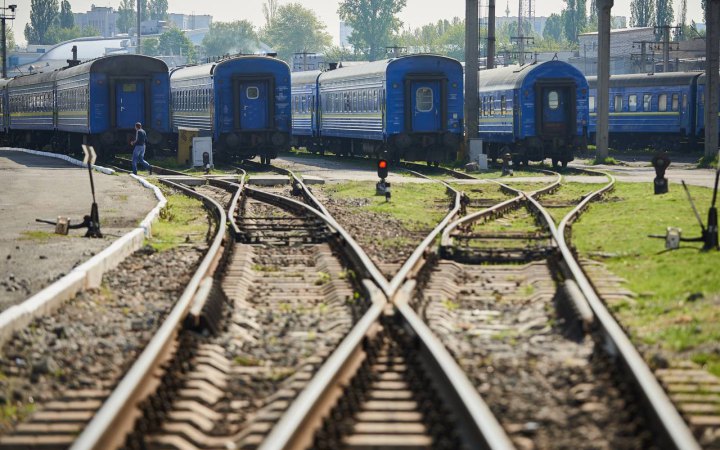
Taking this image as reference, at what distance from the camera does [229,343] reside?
30.0ft

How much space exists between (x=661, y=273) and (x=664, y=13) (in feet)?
413

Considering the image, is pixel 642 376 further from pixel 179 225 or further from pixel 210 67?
pixel 210 67

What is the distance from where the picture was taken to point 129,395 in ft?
22.1

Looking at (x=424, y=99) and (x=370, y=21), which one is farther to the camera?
(x=370, y=21)

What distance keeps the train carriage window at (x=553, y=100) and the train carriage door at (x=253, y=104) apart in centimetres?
860

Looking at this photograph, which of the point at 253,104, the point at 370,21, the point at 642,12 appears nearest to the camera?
the point at 253,104

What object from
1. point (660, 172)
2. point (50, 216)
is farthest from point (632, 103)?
point (50, 216)

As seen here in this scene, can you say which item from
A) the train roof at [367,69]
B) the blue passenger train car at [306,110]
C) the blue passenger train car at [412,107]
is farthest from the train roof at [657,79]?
the blue passenger train car at [412,107]

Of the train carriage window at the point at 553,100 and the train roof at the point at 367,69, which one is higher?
the train roof at the point at 367,69

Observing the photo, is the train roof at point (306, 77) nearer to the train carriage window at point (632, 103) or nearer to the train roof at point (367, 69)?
the train roof at point (367, 69)

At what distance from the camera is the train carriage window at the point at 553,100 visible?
1541 inches

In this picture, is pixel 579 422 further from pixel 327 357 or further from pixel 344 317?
pixel 344 317

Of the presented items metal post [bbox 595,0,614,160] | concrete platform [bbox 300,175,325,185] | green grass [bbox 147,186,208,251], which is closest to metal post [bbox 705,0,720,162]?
metal post [bbox 595,0,614,160]

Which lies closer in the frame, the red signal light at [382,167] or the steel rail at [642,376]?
the steel rail at [642,376]
